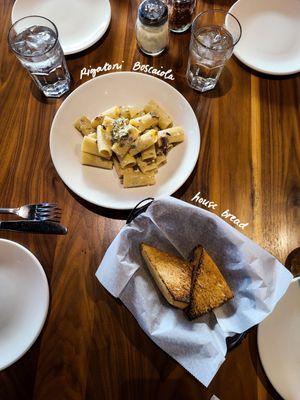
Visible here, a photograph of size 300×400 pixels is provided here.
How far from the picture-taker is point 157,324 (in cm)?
72

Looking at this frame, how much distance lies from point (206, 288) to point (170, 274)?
0.08 meters

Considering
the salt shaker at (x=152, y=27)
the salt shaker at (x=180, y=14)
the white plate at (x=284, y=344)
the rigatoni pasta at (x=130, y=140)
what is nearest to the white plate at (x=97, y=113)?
the rigatoni pasta at (x=130, y=140)

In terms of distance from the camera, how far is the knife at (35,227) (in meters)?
0.91

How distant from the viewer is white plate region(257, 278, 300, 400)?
77cm

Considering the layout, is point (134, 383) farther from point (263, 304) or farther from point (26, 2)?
point (26, 2)

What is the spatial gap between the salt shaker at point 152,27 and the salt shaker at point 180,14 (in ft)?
0.22

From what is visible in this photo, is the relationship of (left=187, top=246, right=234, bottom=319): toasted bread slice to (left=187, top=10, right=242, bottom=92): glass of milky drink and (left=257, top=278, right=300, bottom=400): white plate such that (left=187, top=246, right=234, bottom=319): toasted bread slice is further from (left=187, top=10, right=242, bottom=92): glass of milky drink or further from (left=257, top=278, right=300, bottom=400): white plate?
(left=187, top=10, right=242, bottom=92): glass of milky drink

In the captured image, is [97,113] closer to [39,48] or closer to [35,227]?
[39,48]

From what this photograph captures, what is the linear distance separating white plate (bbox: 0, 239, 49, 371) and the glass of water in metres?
0.49

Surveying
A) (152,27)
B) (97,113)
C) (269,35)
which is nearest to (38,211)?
(97,113)

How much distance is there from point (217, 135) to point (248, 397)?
68 centimetres

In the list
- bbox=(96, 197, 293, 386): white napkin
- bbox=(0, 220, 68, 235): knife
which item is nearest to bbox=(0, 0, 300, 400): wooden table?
bbox=(0, 220, 68, 235): knife

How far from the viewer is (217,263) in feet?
2.69

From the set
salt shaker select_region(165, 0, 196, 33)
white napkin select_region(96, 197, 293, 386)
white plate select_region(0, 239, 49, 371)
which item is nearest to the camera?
white napkin select_region(96, 197, 293, 386)
